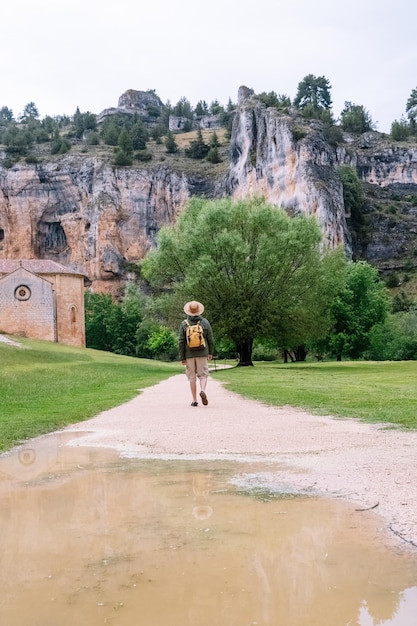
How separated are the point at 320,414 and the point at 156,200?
106 meters

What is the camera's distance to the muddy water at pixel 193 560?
10.7 feet

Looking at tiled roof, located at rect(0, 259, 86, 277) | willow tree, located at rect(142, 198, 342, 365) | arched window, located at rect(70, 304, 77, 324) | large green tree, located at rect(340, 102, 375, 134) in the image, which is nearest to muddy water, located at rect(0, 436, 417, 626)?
willow tree, located at rect(142, 198, 342, 365)

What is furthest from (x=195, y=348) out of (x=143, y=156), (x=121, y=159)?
(x=143, y=156)

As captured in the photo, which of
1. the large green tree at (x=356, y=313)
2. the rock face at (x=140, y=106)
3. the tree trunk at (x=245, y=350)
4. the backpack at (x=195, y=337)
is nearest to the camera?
the backpack at (x=195, y=337)

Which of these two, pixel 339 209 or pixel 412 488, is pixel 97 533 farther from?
pixel 339 209

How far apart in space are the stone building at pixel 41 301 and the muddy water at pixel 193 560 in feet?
189

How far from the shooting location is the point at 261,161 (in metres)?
100

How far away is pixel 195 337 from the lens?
13672 millimetres

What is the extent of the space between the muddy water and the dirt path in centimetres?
39

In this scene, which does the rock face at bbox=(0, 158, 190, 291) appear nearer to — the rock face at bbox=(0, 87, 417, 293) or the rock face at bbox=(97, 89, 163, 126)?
the rock face at bbox=(0, 87, 417, 293)

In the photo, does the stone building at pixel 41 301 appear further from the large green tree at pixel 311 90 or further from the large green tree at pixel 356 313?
the large green tree at pixel 311 90

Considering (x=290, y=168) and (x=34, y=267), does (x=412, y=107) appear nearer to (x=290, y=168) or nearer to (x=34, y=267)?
(x=290, y=168)

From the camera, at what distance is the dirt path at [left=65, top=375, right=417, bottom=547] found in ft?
17.9

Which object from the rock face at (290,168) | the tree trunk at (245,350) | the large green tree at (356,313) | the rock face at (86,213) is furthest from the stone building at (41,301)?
the rock face at (86,213)
